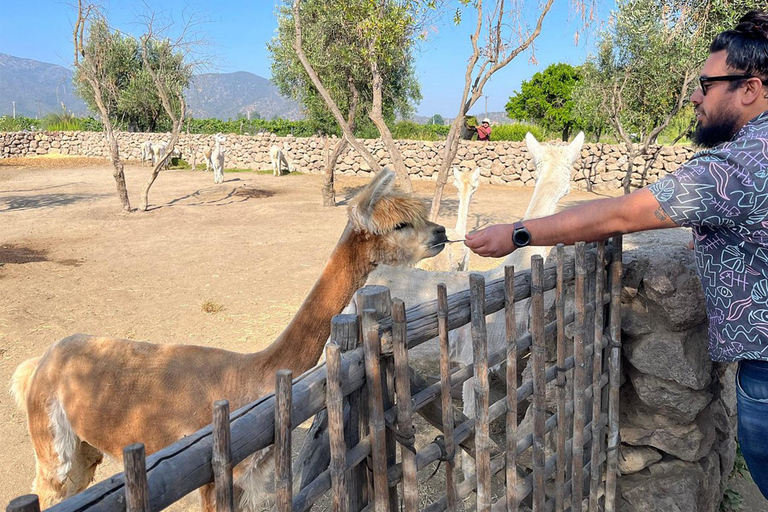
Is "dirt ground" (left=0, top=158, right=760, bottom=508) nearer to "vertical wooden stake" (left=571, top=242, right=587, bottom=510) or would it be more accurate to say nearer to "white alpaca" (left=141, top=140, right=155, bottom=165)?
"vertical wooden stake" (left=571, top=242, right=587, bottom=510)

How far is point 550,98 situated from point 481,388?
36.9 meters

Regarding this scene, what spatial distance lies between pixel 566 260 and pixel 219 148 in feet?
70.5

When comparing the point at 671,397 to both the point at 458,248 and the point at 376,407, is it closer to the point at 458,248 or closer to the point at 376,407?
the point at 376,407

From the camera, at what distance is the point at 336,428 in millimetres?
1602

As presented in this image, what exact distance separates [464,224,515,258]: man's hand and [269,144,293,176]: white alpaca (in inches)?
939

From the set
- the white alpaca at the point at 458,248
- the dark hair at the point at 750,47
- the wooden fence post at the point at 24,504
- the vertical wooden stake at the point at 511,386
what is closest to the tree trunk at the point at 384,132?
the white alpaca at the point at 458,248

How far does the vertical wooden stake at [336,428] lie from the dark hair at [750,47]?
1599 mm

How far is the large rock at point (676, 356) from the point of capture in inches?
108

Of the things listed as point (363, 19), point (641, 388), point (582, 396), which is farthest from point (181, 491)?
point (363, 19)

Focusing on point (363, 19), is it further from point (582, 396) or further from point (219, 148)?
point (219, 148)

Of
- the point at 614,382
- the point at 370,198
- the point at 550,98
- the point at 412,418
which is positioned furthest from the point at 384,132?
the point at 550,98

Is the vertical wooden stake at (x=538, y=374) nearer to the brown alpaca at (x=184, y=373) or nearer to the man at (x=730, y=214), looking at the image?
the man at (x=730, y=214)

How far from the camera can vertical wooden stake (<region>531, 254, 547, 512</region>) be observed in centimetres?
235

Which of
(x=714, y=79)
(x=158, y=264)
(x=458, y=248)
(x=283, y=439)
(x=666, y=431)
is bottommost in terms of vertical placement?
(x=158, y=264)
